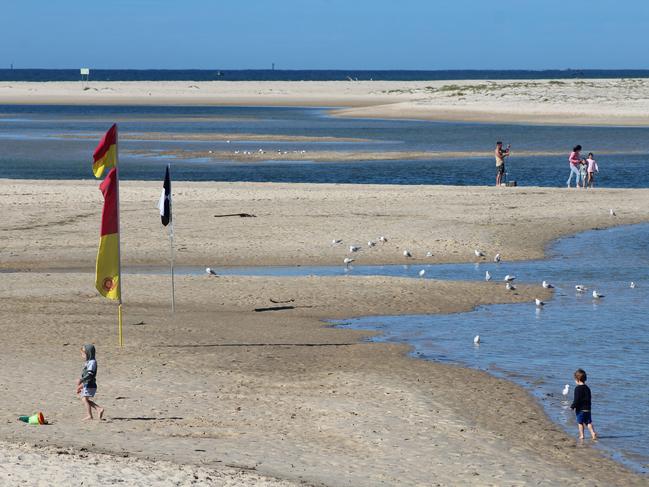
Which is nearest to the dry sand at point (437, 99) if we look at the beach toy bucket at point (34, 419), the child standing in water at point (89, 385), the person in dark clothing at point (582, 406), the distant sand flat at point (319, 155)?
the distant sand flat at point (319, 155)

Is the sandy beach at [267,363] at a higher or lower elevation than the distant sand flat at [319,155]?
lower

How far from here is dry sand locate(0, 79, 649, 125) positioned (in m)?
81.9

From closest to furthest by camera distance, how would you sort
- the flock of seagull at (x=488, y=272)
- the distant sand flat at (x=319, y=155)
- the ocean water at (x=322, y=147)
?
the flock of seagull at (x=488, y=272), the ocean water at (x=322, y=147), the distant sand flat at (x=319, y=155)

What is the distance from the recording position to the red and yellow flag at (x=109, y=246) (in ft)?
59.6

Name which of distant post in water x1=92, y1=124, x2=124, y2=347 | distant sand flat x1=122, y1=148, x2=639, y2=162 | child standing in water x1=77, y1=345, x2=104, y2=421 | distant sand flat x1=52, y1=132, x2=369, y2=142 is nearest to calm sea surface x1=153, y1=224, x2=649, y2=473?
distant post in water x1=92, y1=124, x2=124, y2=347

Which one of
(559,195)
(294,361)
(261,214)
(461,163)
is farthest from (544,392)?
(461,163)

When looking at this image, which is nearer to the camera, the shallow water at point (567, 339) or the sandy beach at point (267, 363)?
the sandy beach at point (267, 363)

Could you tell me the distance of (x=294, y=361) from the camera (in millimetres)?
17969

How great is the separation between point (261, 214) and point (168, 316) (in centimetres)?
1124

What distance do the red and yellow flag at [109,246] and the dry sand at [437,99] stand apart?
2421 inches

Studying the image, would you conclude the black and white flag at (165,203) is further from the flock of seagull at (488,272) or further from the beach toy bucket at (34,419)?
the beach toy bucket at (34,419)

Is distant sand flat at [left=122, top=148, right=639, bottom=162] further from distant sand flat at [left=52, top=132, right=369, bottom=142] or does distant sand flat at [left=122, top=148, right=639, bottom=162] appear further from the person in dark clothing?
the person in dark clothing

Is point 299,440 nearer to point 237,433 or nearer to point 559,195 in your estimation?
point 237,433

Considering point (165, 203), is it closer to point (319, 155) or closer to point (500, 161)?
point (500, 161)
